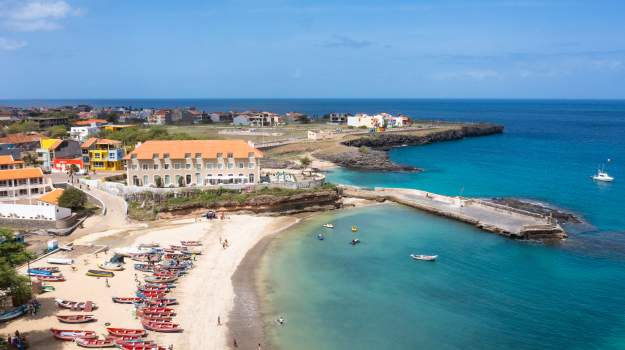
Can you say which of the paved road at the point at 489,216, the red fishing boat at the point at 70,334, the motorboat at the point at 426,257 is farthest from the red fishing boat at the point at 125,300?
the paved road at the point at 489,216

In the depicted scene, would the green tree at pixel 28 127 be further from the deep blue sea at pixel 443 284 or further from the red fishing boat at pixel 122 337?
the red fishing boat at pixel 122 337

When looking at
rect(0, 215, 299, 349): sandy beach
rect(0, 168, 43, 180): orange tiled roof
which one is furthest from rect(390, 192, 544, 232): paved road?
rect(0, 168, 43, 180): orange tiled roof

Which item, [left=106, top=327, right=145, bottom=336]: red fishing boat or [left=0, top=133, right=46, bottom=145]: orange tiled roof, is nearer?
[left=106, top=327, right=145, bottom=336]: red fishing boat

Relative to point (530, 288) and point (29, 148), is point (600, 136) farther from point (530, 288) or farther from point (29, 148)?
point (29, 148)

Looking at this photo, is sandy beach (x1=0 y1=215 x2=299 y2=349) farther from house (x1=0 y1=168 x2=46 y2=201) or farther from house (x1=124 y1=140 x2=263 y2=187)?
house (x1=0 y1=168 x2=46 y2=201)

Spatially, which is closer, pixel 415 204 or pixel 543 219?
pixel 543 219

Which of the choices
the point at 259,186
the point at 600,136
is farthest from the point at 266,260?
the point at 600,136

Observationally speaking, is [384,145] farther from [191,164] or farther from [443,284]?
[443,284]
